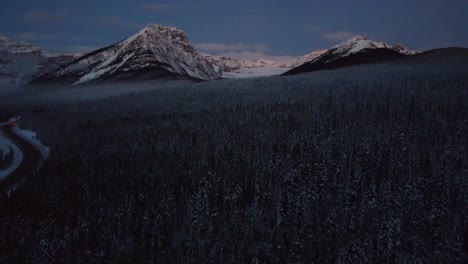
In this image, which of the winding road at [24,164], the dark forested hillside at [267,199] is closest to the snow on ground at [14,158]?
the winding road at [24,164]

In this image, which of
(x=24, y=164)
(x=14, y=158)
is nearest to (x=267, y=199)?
(x=24, y=164)

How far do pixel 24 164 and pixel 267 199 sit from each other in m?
38.0

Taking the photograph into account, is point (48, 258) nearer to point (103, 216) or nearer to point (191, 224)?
point (103, 216)

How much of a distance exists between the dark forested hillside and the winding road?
2856 millimetres

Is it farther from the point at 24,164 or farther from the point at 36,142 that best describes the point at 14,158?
the point at 36,142

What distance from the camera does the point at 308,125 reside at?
3759 centimetres

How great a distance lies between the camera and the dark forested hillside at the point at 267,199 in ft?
51.1

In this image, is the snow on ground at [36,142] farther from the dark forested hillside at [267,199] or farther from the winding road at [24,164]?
the dark forested hillside at [267,199]

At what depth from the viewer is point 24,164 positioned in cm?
4325

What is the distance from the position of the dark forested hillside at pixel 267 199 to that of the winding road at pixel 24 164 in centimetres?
286

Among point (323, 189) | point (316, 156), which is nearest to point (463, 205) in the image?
point (323, 189)

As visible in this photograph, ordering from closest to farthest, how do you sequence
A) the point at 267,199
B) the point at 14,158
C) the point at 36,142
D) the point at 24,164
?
the point at 267,199, the point at 24,164, the point at 14,158, the point at 36,142

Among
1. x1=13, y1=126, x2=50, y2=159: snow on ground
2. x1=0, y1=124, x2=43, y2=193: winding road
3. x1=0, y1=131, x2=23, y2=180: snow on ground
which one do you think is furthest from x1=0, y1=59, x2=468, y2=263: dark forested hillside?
x1=13, y1=126, x2=50, y2=159: snow on ground

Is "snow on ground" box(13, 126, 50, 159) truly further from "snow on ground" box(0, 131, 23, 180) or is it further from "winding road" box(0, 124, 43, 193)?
"snow on ground" box(0, 131, 23, 180)
